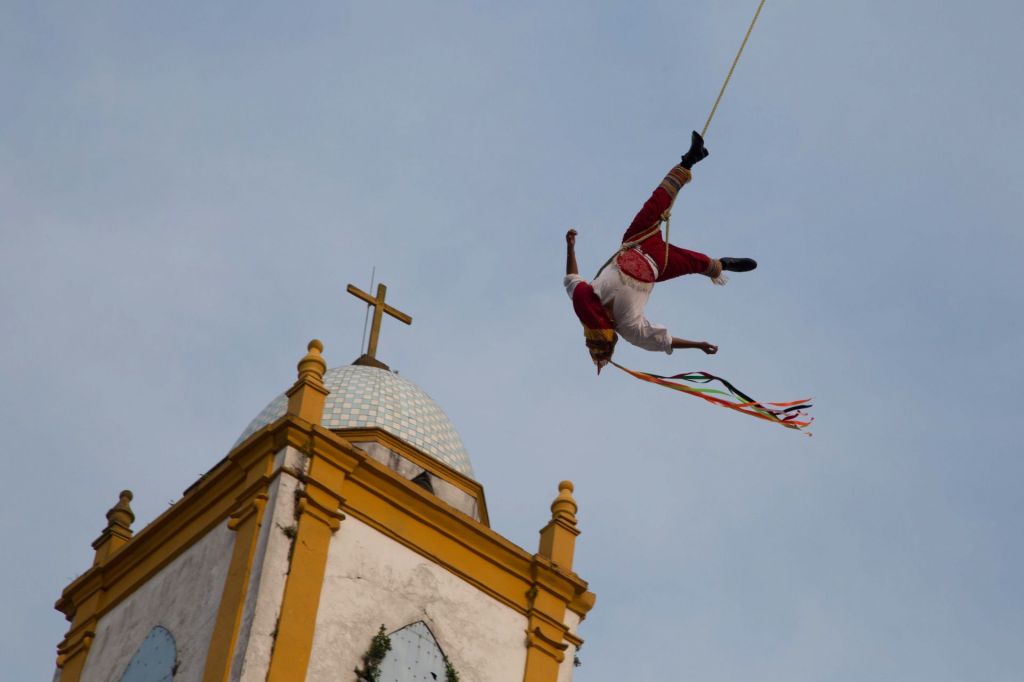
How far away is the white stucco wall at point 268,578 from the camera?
2512cm

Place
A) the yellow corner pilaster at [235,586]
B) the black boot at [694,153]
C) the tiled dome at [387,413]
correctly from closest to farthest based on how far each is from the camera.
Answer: the black boot at [694,153], the yellow corner pilaster at [235,586], the tiled dome at [387,413]

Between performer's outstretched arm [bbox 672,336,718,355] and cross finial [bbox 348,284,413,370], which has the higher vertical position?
cross finial [bbox 348,284,413,370]

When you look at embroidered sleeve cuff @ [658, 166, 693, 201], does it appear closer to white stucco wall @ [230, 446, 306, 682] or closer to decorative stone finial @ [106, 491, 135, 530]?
white stucco wall @ [230, 446, 306, 682]

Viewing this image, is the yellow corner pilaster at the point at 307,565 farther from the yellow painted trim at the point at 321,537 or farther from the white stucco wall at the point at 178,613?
the white stucco wall at the point at 178,613

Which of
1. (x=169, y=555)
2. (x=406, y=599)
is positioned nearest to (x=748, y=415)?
(x=406, y=599)

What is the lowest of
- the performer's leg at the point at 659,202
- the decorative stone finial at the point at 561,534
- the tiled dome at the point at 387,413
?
the performer's leg at the point at 659,202

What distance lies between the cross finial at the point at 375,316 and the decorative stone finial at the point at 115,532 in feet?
12.4

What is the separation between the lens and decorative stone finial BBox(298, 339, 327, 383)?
27.8m

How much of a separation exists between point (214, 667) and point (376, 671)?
1.82m

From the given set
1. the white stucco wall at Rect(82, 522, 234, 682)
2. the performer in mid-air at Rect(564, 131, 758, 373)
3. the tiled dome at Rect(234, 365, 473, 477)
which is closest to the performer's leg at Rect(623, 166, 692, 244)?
the performer in mid-air at Rect(564, 131, 758, 373)

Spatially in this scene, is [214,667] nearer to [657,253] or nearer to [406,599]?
[406,599]

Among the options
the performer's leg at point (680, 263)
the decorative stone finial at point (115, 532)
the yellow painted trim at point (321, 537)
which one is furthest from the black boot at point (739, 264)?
the decorative stone finial at point (115, 532)

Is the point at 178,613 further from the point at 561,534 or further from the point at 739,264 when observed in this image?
the point at 739,264

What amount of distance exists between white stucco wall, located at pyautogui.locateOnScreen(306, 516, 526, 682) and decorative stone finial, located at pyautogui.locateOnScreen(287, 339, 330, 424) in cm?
130
